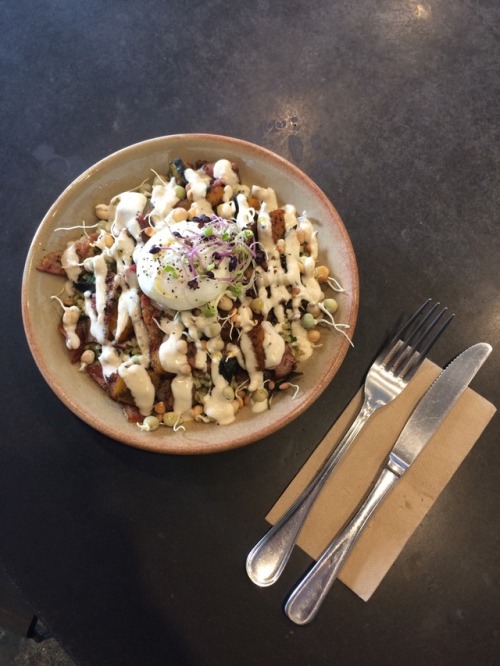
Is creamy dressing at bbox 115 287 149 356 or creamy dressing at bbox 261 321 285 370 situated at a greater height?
creamy dressing at bbox 261 321 285 370

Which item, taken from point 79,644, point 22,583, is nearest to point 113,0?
point 22,583

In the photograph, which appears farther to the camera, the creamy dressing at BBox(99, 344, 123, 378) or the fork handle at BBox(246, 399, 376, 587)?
the fork handle at BBox(246, 399, 376, 587)

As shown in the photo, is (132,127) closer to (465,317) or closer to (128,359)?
(128,359)

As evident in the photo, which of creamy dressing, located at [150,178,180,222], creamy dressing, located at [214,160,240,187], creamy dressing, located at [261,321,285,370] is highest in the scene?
creamy dressing, located at [214,160,240,187]

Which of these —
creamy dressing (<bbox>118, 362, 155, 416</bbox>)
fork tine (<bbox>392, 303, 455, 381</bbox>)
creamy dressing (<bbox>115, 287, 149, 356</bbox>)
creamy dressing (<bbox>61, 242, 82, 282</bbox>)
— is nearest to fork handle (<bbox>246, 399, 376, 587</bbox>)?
fork tine (<bbox>392, 303, 455, 381</bbox>)

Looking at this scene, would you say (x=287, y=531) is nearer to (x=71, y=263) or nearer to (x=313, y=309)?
(x=313, y=309)

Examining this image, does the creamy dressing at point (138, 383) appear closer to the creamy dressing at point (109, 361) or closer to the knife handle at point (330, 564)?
the creamy dressing at point (109, 361)

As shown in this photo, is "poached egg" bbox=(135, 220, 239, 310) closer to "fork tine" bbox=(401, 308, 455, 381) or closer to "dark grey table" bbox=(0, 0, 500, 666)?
"dark grey table" bbox=(0, 0, 500, 666)
